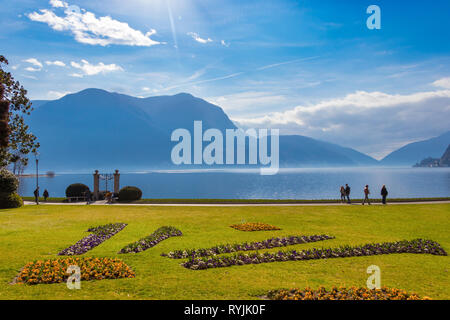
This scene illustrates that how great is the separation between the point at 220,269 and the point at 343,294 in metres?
4.21

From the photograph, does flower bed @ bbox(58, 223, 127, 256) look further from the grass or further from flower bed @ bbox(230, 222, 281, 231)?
flower bed @ bbox(230, 222, 281, 231)

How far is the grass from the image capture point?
869cm

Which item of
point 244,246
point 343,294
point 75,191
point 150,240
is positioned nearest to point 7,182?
point 75,191

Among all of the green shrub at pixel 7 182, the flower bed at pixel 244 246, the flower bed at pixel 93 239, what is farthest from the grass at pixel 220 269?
the green shrub at pixel 7 182

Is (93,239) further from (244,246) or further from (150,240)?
(244,246)

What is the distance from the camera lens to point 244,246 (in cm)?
1366

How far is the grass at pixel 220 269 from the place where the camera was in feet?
28.5

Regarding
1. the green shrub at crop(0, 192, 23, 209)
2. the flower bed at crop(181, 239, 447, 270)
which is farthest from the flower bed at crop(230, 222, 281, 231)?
the green shrub at crop(0, 192, 23, 209)

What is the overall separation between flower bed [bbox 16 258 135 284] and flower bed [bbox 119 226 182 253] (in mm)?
2264

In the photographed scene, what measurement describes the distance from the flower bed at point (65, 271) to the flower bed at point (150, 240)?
7.43 feet

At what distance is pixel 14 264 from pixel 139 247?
4408 mm

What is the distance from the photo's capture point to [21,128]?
2883 centimetres
